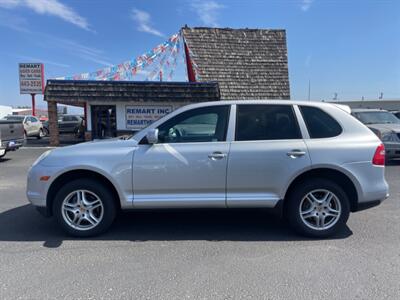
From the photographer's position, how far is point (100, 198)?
4.15 meters

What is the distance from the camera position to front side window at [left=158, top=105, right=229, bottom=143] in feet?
Answer: 13.9

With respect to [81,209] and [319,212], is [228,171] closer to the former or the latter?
[319,212]

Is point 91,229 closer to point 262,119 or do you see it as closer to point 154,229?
point 154,229

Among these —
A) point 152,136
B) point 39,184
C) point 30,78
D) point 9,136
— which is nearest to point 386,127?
point 152,136

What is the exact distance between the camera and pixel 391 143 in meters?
9.77

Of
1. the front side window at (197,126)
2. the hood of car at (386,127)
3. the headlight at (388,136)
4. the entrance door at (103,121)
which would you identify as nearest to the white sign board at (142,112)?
the entrance door at (103,121)

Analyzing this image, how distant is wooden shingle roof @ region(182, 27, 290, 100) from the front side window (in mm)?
12981

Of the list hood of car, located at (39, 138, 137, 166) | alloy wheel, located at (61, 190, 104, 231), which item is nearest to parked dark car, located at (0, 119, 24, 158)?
hood of car, located at (39, 138, 137, 166)

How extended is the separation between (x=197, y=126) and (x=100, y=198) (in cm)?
158

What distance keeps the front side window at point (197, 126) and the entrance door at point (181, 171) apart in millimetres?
13

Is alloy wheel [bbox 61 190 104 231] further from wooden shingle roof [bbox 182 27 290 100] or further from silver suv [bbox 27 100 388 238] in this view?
wooden shingle roof [bbox 182 27 290 100]

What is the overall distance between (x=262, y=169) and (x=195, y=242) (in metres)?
1.26

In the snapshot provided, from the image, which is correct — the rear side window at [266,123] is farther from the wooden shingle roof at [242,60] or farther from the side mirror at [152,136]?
the wooden shingle roof at [242,60]

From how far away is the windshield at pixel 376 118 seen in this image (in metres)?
11.2
